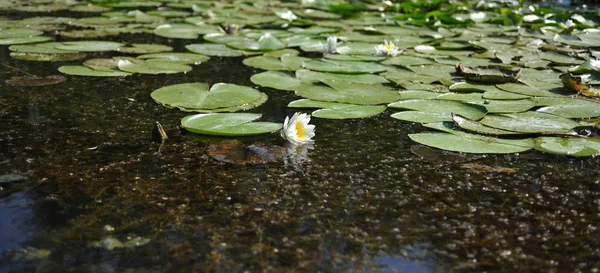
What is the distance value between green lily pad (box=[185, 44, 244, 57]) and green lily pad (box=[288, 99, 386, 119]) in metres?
1.01

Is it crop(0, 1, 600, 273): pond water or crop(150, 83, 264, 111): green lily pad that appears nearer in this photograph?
crop(0, 1, 600, 273): pond water

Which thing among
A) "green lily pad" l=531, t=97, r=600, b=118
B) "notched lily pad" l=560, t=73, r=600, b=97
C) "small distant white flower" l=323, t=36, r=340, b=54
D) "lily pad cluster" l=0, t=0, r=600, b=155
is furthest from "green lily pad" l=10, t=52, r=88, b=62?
"notched lily pad" l=560, t=73, r=600, b=97

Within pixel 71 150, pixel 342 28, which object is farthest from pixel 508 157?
pixel 342 28

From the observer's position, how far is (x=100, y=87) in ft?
7.89

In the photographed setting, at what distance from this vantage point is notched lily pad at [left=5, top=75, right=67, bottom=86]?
7.87 ft

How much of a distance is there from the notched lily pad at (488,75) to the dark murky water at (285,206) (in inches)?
30.7

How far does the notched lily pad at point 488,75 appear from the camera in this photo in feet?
8.47

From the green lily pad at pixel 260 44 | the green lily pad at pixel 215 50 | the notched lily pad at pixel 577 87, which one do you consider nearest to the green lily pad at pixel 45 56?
the green lily pad at pixel 215 50

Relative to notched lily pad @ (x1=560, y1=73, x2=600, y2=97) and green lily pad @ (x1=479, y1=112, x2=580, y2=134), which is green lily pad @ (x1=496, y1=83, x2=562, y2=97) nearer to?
notched lily pad @ (x1=560, y1=73, x2=600, y2=97)

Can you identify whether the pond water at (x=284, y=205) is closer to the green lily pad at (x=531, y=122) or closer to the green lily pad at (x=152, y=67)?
the green lily pad at (x=531, y=122)

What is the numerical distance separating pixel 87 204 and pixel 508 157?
A: 45.2 inches

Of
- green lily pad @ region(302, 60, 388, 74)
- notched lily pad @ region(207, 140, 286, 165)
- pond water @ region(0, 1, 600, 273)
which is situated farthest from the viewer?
green lily pad @ region(302, 60, 388, 74)

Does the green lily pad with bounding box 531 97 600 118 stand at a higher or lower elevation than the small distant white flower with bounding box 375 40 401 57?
lower

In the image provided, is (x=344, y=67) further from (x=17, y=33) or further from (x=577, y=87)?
(x=17, y=33)
